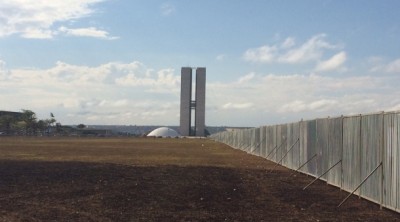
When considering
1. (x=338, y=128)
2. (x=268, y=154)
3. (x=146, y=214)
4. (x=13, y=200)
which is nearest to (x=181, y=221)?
(x=146, y=214)

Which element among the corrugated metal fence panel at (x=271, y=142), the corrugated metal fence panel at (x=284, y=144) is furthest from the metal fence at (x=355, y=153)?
the corrugated metal fence panel at (x=271, y=142)

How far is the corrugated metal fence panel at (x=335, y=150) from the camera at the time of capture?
18.6 m

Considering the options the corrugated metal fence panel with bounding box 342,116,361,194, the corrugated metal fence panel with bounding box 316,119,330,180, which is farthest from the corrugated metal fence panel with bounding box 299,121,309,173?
the corrugated metal fence panel with bounding box 342,116,361,194

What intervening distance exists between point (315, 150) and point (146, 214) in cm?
1093

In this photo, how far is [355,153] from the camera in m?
16.8

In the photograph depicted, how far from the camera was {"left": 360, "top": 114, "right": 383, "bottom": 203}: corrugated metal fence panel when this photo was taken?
14625 mm

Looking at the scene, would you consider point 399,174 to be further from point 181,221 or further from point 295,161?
point 295,161

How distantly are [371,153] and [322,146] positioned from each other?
5.96m

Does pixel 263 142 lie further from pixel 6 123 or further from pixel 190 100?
pixel 6 123

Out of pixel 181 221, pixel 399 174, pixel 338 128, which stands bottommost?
pixel 181 221

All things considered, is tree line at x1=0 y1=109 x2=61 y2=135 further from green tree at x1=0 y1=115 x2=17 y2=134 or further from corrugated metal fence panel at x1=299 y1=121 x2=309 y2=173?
corrugated metal fence panel at x1=299 y1=121 x2=309 y2=173

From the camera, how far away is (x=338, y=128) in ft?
62.2

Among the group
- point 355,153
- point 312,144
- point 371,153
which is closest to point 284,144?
point 312,144

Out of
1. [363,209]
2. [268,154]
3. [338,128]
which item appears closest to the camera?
[363,209]
